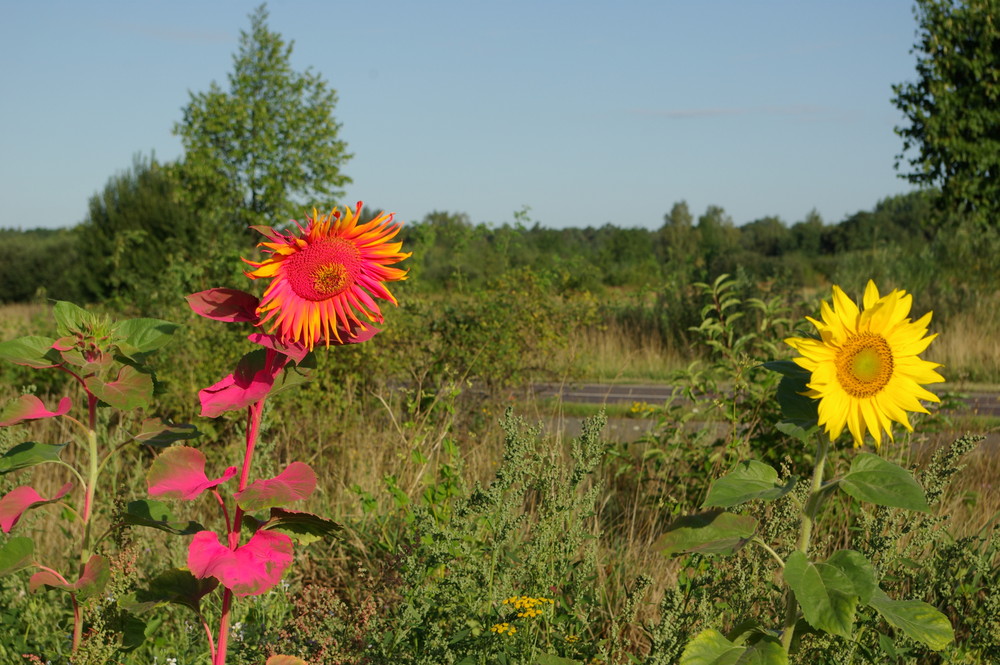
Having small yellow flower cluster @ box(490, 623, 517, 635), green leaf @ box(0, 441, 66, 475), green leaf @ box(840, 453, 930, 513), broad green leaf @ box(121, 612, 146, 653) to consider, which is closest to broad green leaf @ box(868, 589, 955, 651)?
green leaf @ box(840, 453, 930, 513)

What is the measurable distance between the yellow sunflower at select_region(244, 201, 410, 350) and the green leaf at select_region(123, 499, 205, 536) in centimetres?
48

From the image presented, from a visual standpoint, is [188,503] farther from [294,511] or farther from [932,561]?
[932,561]

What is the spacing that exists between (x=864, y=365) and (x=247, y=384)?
124cm

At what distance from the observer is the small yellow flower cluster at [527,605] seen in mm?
2127

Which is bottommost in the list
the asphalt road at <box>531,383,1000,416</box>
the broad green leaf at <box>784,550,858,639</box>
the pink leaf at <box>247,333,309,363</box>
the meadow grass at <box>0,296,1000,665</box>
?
the asphalt road at <box>531,383,1000,416</box>

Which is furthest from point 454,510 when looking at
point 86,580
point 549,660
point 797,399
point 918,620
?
point 918,620

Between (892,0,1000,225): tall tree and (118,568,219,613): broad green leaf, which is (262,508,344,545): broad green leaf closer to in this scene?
(118,568,219,613): broad green leaf

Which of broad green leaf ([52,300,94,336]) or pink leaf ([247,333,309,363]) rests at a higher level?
broad green leaf ([52,300,94,336])

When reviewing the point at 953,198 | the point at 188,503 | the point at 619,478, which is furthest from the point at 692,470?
the point at 953,198

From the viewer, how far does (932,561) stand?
2.76m

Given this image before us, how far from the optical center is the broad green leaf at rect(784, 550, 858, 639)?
168cm

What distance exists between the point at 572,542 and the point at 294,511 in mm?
959

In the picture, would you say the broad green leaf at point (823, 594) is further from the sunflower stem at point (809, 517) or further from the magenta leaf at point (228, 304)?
the magenta leaf at point (228, 304)

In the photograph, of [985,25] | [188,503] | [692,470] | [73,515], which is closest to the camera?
[73,515]
